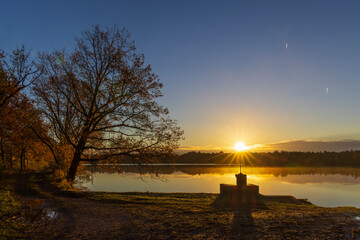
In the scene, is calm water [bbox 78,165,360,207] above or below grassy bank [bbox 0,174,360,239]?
below

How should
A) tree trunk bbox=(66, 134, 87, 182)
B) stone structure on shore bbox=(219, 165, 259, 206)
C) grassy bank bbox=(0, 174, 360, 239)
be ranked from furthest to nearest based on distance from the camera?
tree trunk bbox=(66, 134, 87, 182), stone structure on shore bbox=(219, 165, 259, 206), grassy bank bbox=(0, 174, 360, 239)

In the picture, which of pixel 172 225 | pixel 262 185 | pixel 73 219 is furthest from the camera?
pixel 262 185

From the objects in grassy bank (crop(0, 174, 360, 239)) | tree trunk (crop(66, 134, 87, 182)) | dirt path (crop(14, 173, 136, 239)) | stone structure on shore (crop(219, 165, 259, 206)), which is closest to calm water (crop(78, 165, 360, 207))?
tree trunk (crop(66, 134, 87, 182))

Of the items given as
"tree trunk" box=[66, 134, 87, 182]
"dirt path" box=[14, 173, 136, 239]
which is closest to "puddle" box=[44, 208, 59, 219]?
"dirt path" box=[14, 173, 136, 239]

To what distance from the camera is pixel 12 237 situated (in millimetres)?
7516

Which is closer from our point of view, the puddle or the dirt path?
the dirt path

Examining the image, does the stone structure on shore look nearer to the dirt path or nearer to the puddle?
the dirt path

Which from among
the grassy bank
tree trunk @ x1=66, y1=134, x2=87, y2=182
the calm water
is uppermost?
tree trunk @ x1=66, y1=134, x2=87, y2=182

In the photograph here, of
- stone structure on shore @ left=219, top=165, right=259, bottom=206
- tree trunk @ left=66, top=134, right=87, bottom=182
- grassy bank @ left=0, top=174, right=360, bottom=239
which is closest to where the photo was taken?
grassy bank @ left=0, top=174, right=360, bottom=239

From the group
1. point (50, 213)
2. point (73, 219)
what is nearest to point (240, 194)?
point (73, 219)

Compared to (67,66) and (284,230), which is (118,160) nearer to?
A: (67,66)

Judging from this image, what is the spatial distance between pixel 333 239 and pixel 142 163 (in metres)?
15.1

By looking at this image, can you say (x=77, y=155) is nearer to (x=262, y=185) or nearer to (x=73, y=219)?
(x=73, y=219)

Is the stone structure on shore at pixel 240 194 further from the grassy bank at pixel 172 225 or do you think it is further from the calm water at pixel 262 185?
the calm water at pixel 262 185
